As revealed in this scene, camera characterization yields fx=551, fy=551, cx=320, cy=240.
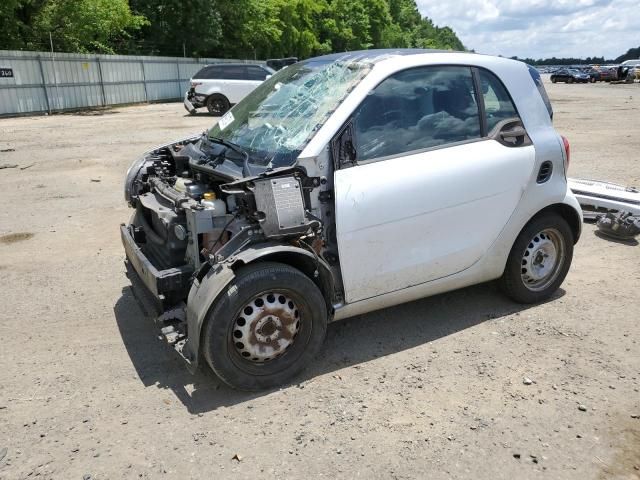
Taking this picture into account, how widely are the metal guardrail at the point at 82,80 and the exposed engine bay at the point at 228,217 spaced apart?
68.8 ft

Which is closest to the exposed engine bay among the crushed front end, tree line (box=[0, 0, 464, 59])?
the crushed front end

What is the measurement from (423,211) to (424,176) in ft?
0.75

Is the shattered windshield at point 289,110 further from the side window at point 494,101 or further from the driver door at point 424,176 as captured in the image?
the side window at point 494,101

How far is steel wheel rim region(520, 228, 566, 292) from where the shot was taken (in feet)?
14.1

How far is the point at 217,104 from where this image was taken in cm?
2053

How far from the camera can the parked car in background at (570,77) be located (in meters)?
53.1

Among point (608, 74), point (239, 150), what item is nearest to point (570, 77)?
point (608, 74)

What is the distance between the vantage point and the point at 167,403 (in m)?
3.26

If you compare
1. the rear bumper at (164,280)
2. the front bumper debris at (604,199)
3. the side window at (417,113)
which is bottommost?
the front bumper debris at (604,199)

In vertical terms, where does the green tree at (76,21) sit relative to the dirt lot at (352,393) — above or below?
above

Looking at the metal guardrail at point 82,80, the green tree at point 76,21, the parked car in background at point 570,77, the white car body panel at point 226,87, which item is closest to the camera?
the white car body panel at point 226,87

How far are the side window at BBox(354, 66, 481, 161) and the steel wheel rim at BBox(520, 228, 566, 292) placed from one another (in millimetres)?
1035

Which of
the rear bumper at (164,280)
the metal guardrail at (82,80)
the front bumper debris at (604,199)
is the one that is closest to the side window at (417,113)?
the rear bumper at (164,280)

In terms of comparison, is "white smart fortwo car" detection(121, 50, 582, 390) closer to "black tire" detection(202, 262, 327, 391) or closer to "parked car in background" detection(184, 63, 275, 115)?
"black tire" detection(202, 262, 327, 391)
